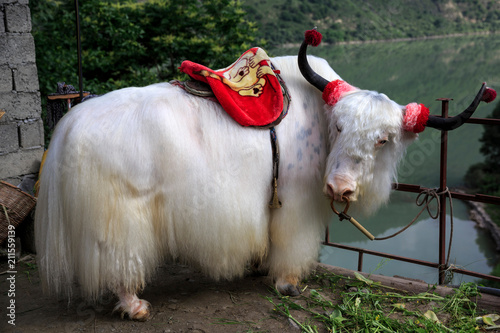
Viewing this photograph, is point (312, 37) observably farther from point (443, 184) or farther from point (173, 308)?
point (173, 308)

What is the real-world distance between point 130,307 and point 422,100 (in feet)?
53.9

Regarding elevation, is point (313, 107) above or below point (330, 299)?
above

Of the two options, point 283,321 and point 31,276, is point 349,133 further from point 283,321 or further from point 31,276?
point 31,276

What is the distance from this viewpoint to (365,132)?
7.16ft

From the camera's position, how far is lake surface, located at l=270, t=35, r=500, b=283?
1444 centimetres

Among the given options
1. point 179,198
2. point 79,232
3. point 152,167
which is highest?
point 152,167

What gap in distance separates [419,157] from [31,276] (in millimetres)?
2676

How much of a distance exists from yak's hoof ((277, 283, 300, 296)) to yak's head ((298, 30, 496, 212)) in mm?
679

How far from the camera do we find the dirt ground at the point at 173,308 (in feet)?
7.53

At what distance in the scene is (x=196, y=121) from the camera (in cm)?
224

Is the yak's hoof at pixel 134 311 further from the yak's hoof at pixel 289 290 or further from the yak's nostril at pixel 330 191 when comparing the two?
the yak's nostril at pixel 330 191

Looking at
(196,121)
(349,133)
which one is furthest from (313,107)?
(196,121)

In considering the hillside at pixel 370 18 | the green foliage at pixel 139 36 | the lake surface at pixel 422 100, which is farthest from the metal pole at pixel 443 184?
the hillside at pixel 370 18

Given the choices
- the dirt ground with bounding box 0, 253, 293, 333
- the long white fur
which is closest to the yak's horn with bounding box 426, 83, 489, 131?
the long white fur
